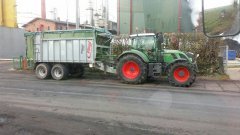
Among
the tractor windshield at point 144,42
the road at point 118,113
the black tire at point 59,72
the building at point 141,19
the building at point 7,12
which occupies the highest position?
the building at point 7,12

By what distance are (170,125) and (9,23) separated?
1479 inches

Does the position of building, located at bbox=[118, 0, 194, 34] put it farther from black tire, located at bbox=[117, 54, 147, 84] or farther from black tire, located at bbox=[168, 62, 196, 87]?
black tire, located at bbox=[168, 62, 196, 87]

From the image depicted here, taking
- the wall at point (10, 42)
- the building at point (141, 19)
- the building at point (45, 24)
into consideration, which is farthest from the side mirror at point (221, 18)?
the building at point (45, 24)

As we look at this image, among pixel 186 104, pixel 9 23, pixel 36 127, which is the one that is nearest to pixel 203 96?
pixel 186 104

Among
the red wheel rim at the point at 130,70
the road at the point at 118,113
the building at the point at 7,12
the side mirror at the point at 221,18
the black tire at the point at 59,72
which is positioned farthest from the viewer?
the building at the point at 7,12

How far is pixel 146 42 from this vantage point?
14.3 m

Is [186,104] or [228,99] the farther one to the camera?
[228,99]

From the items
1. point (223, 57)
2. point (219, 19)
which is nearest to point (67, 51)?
point (223, 57)

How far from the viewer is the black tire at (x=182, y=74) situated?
13.0m

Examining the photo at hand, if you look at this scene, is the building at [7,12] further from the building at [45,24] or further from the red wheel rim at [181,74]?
the red wheel rim at [181,74]

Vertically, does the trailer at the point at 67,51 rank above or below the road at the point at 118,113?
above

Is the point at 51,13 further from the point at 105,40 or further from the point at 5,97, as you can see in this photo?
the point at 5,97

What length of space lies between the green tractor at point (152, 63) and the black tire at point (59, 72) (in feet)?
10.0

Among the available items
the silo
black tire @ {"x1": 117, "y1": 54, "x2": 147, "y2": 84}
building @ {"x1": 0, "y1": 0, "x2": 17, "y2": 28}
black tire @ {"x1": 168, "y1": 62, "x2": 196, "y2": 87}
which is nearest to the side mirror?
black tire @ {"x1": 168, "y1": 62, "x2": 196, "y2": 87}
